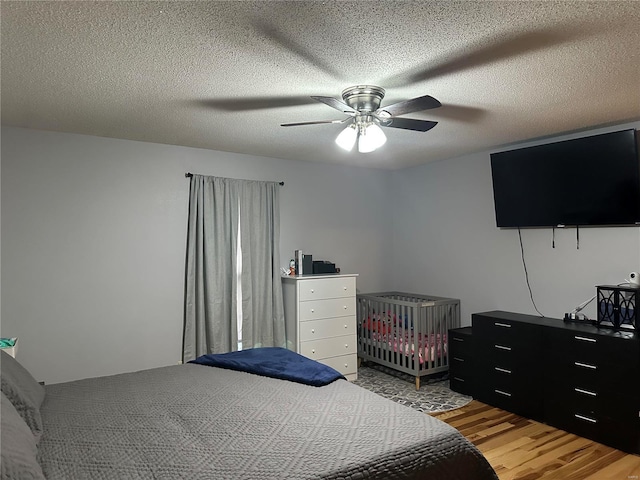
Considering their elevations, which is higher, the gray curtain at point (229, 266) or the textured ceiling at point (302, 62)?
the textured ceiling at point (302, 62)

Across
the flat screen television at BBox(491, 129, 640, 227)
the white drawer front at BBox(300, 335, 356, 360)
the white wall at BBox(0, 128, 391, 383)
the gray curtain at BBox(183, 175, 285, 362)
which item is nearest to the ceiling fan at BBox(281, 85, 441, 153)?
the flat screen television at BBox(491, 129, 640, 227)

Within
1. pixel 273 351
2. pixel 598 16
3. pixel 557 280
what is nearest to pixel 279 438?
pixel 273 351

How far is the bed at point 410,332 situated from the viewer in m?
4.51

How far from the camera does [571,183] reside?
12.1ft

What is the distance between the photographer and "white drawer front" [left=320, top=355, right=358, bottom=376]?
4.61 m

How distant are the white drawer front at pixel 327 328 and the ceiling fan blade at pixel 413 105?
2.60 meters

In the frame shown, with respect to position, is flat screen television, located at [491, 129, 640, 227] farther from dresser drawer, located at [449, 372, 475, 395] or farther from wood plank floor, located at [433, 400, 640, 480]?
wood plank floor, located at [433, 400, 640, 480]

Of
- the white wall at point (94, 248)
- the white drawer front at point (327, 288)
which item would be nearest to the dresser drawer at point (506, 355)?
the white drawer front at point (327, 288)

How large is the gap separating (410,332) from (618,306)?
1891mm

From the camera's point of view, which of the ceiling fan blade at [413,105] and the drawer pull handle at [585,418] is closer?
the ceiling fan blade at [413,105]

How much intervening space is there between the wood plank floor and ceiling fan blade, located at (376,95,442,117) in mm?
2360

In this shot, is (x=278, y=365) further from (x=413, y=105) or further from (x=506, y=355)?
(x=506, y=355)

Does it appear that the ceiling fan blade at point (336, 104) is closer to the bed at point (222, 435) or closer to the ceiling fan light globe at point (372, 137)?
the ceiling fan light globe at point (372, 137)

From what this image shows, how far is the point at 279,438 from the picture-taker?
1764 mm
